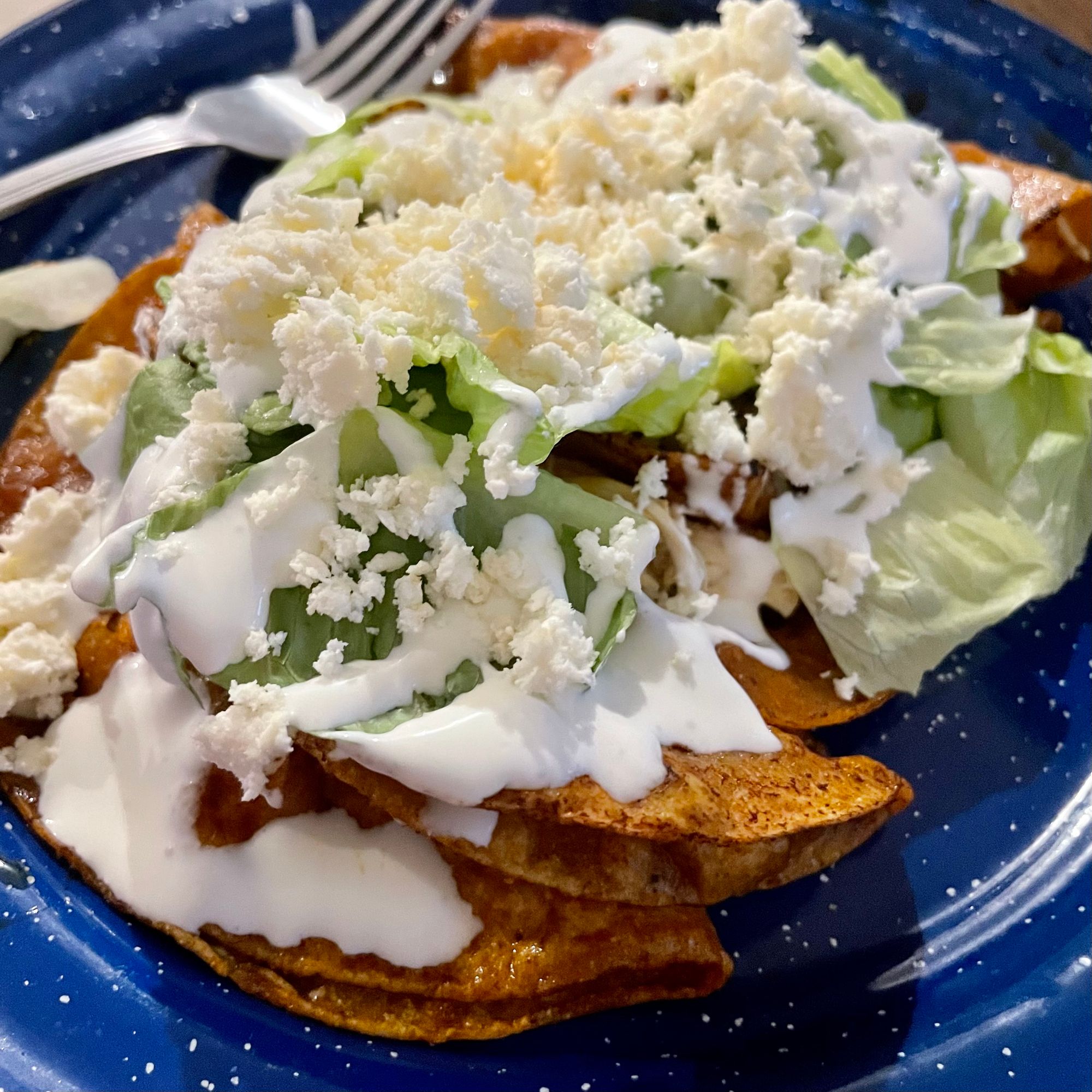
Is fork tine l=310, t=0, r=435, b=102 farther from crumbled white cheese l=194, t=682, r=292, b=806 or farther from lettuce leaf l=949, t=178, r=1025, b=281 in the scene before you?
crumbled white cheese l=194, t=682, r=292, b=806

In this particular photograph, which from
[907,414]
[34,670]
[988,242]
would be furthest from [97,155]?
[988,242]

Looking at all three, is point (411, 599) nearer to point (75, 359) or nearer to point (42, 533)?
point (42, 533)

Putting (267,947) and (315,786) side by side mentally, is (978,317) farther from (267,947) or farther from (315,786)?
(267,947)

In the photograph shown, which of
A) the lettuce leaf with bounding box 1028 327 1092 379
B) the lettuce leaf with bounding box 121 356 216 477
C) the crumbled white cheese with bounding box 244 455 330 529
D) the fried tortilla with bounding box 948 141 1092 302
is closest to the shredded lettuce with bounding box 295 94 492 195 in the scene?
the lettuce leaf with bounding box 121 356 216 477

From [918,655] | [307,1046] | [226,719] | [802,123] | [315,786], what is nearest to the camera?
[226,719]

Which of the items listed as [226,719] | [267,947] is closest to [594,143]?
[226,719]

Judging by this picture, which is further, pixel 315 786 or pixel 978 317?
pixel 978 317

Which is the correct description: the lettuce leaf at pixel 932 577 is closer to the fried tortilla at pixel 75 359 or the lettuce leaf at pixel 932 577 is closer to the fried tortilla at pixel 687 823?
the fried tortilla at pixel 687 823
